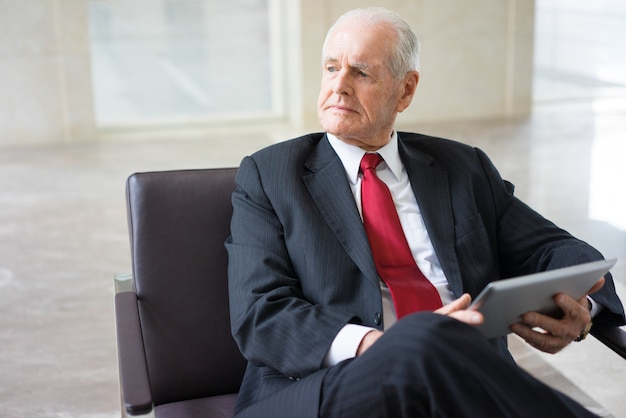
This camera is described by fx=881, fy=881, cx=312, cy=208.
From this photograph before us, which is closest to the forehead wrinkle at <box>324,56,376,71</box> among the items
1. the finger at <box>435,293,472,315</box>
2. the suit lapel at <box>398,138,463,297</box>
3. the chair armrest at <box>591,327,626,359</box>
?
the suit lapel at <box>398,138,463,297</box>

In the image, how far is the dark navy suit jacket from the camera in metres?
2.02

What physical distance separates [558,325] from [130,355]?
96cm

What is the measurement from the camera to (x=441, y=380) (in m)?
1.66

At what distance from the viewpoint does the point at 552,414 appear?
5.58 ft

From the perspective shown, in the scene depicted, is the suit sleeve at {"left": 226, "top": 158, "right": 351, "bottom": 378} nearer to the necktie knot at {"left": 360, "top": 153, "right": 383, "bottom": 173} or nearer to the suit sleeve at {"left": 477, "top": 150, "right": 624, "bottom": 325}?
the necktie knot at {"left": 360, "top": 153, "right": 383, "bottom": 173}

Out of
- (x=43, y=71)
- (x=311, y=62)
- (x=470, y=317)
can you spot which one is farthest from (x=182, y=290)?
(x=311, y=62)

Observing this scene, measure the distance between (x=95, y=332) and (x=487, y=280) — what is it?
2.13m

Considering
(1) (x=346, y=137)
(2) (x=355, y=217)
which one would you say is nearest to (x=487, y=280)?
(2) (x=355, y=217)

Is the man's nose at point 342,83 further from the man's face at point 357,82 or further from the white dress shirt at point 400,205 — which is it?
the white dress shirt at point 400,205

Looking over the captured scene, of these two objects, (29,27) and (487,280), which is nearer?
(487,280)

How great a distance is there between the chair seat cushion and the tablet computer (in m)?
0.70

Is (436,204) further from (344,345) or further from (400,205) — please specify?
(344,345)

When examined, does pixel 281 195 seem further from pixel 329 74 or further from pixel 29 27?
pixel 29 27

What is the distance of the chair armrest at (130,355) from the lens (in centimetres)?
167
